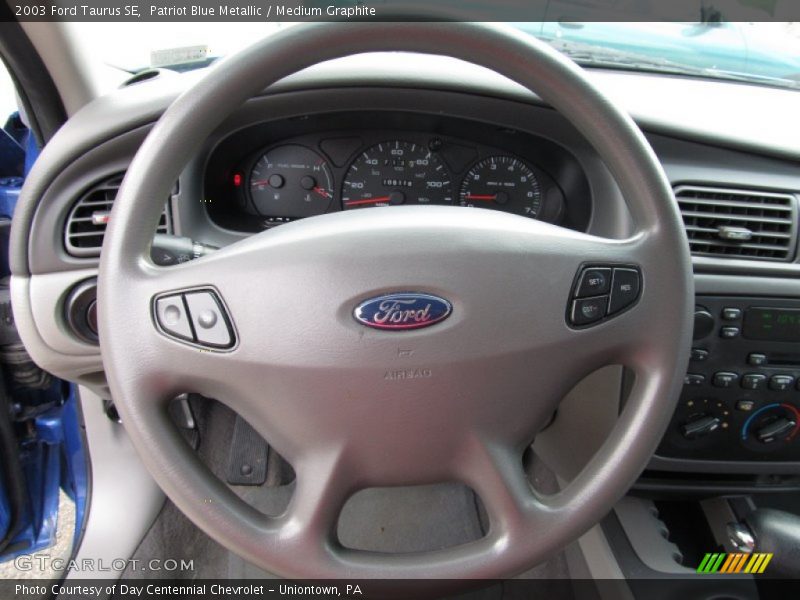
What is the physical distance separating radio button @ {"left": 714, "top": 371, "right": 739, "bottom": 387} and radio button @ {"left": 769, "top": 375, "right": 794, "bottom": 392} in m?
0.07

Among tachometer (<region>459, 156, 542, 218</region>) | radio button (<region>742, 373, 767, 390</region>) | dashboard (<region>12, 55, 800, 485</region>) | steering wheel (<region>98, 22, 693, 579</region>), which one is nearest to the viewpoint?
steering wheel (<region>98, 22, 693, 579</region>)

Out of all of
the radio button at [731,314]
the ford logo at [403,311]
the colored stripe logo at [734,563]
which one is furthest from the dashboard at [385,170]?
the colored stripe logo at [734,563]

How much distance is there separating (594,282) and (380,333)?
0.92 feet

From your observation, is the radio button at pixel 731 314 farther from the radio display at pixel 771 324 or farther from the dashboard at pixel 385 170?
the dashboard at pixel 385 170

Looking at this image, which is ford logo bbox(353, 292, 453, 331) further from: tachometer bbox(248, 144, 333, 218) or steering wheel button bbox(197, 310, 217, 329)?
tachometer bbox(248, 144, 333, 218)

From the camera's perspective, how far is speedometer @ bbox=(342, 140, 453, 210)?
1.26 meters

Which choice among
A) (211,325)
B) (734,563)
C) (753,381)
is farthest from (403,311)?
(734,563)

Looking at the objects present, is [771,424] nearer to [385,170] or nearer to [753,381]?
[753,381]

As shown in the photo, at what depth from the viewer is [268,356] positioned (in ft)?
2.38

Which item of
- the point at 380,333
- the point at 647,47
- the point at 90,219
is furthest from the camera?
the point at 647,47

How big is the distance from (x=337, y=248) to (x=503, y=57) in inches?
11.8

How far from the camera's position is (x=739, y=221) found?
45.8 inches

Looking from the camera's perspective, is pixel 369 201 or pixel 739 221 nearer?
pixel 739 221

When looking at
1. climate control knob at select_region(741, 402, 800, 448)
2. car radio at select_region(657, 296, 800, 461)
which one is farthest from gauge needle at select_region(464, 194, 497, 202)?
climate control knob at select_region(741, 402, 800, 448)
